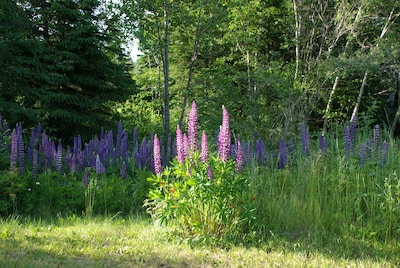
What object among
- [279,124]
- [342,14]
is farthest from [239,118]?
[342,14]

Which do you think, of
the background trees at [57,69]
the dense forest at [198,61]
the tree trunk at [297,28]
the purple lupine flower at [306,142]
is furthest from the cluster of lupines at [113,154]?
the tree trunk at [297,28]

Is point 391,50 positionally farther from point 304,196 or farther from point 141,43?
point 304,196

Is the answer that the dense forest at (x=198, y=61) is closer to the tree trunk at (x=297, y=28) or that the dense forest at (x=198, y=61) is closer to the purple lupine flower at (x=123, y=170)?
the tree trunk at (x=297, y=28)

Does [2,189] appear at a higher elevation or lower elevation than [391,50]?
lower

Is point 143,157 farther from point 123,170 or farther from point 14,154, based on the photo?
point 14,154

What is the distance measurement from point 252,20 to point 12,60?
930 cm

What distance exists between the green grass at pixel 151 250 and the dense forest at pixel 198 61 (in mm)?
4087

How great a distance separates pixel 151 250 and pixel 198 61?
44.1 ft

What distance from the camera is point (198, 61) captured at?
54.6 feet

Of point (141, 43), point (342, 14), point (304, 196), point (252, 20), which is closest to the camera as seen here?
point (304, 196)

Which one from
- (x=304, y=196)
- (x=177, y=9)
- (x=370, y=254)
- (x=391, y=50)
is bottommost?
(x=370, y=254)

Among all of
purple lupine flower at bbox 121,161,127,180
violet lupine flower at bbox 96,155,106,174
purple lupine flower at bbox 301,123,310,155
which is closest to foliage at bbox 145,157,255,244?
purple lupine flower at bbox 121,161,127,180

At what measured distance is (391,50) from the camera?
13102 millimetres

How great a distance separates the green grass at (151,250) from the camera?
3510 mm
